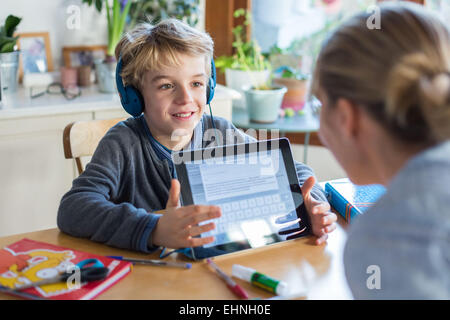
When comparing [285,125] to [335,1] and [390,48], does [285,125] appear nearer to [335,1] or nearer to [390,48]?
[335,1]

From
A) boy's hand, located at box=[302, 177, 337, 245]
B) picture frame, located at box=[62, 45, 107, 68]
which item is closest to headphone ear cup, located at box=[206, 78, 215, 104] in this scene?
boy's hand, located at box=[302, 177, 337, 245]

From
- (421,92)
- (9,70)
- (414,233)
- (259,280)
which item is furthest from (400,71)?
(9,70)

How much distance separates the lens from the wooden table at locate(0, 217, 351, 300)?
812 millimetres

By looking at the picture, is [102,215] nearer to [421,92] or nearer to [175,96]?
[175,96]

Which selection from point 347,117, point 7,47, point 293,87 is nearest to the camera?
point 347,117

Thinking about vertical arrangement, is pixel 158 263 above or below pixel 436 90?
below

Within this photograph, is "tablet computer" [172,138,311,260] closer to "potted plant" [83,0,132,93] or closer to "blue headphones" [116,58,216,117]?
"blue headphones" [116,58,216,117]

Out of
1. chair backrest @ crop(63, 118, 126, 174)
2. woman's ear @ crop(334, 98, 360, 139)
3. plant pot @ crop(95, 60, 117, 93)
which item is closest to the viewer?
woman's ear @ crop(334, 98, 360, 139)

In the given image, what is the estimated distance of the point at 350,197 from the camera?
113cm

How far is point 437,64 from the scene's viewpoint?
23.5 inches

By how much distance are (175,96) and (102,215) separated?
0.40 m

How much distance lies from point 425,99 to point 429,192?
4.4 inches

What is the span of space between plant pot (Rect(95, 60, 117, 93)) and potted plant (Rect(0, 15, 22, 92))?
1.16 feet

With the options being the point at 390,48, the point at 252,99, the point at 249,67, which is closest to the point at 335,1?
the point at 249,67
